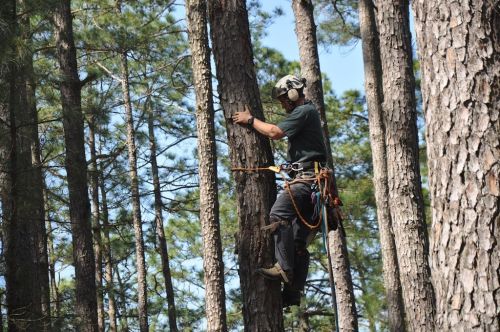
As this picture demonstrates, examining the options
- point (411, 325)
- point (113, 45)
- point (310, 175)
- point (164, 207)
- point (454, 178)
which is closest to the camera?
point (454, 178)

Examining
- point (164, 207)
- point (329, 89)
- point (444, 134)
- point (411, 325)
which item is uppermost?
point (329, 89)

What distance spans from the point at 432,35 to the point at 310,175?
62.6 inches

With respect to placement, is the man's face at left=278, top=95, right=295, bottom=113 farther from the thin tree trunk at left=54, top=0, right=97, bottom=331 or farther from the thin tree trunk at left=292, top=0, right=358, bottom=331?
the thin tree trunk at left=54, top=0, right=97, bottom=331

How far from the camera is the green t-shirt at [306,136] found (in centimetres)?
512

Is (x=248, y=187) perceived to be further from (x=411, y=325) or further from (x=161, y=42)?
(x=161, y=42)

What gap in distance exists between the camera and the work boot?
4656 mm

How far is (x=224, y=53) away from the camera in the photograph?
490 centimetres

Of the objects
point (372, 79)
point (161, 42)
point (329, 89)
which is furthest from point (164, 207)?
point (372, 79)

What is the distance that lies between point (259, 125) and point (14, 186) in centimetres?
386

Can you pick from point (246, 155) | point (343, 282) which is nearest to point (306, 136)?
point (246, 155)

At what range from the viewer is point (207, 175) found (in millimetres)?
9945

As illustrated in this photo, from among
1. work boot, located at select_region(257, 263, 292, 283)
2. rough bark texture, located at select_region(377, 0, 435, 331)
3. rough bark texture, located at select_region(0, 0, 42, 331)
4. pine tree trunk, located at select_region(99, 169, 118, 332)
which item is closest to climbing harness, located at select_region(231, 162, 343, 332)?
work boot, located at select_region(257, 263, 292, 283)

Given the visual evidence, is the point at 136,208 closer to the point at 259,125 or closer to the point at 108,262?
the point at 108,262

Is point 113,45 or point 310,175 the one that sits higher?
point 113,45
